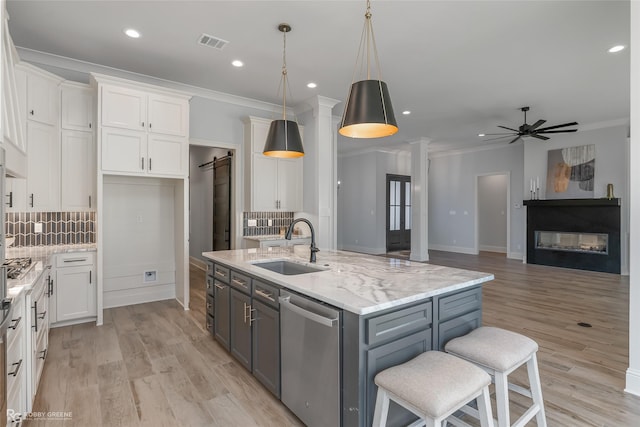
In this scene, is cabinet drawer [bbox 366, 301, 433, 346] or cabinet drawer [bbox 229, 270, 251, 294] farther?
cabinet drawer [bbox 229, 270, 251, 294]

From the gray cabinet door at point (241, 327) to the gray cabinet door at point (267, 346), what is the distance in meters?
0.10

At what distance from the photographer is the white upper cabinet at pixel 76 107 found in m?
3.84

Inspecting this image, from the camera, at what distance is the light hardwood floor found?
2.17 meters

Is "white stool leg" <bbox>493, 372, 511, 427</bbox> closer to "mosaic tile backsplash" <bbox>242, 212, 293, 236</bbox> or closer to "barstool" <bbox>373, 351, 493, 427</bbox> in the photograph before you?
"barstool" <bbox>373, 351, 493, 427</bbox>

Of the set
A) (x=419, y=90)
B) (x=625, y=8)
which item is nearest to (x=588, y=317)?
(x=625, y=8)

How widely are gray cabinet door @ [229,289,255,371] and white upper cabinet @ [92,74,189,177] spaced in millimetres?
2254

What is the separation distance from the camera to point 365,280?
83.9 inches

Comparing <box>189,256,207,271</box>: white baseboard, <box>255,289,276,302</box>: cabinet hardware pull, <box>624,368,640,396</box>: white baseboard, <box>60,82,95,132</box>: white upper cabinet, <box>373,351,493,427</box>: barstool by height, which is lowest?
<box>624,368,640,396</box>: white baseboard

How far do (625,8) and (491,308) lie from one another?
11.1 ft

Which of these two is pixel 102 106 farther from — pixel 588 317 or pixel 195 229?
pixel 588 317

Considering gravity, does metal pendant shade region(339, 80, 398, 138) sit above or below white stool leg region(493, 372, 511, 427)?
above

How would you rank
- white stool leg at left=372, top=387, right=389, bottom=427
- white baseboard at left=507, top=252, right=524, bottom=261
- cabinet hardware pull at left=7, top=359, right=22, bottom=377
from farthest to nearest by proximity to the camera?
white baseboard at left=507, top=252, right=524, bottom=261
cabinet hardware pull at left=7, top=359, right=22, bottom=377
white stool leg at left=372, top=387, right=389, bottom=427

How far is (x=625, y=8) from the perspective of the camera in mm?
2961

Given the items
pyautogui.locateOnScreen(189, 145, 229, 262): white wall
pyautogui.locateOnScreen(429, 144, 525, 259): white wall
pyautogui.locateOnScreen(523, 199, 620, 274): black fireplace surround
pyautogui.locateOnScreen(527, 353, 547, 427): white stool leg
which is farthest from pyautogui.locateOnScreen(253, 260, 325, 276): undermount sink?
pyautogui.locateOnScreen(429, 144, 525, 259): white wall
